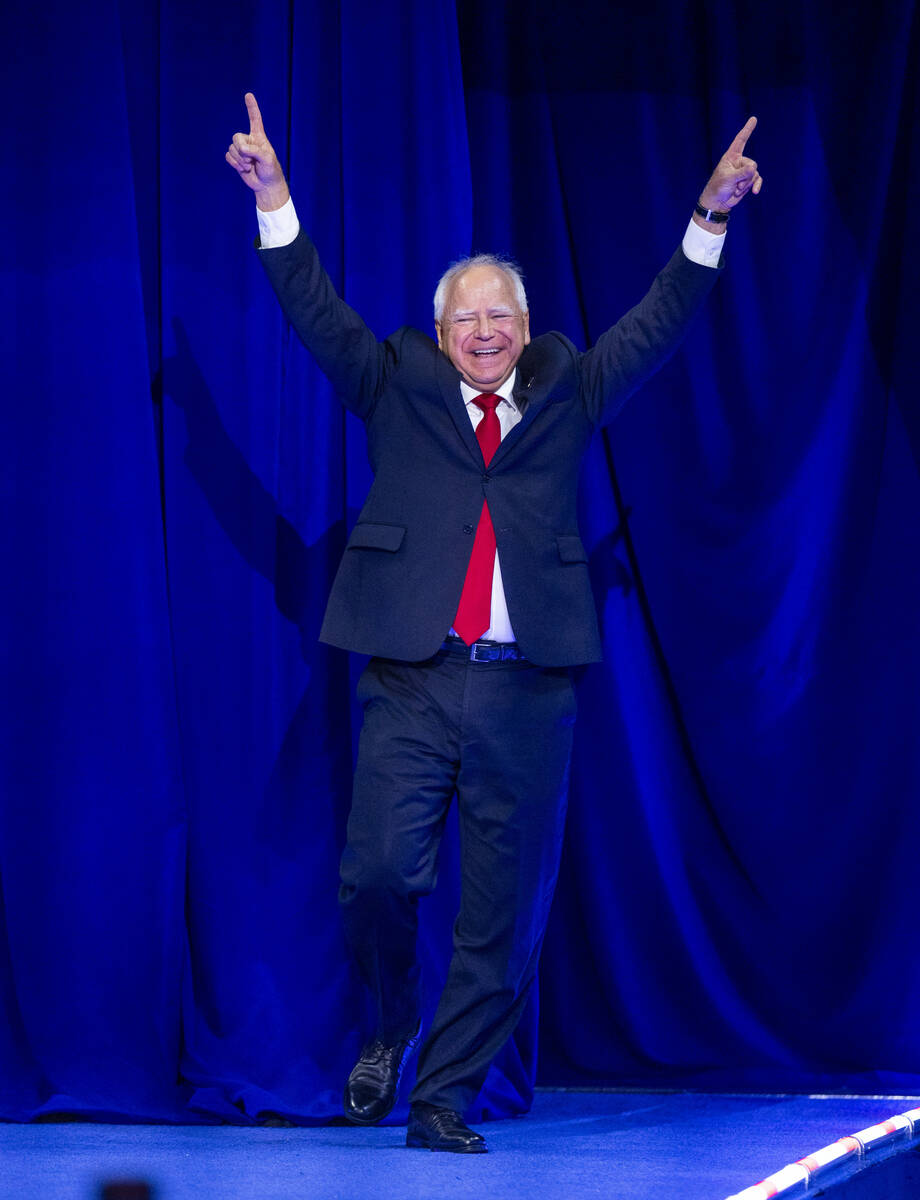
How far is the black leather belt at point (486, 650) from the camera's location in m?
2.81

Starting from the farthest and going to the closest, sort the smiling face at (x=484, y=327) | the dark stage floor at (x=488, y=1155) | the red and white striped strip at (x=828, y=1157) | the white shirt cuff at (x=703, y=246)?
the smiling face at (x=484, y=327) < the white shirt cuff at (x=703, y=246) < the dark stage floor at (x=488, y=1155) < the red and white striped strip at (x=828, y=1157)

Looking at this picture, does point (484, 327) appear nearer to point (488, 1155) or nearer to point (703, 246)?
point (703, 246)

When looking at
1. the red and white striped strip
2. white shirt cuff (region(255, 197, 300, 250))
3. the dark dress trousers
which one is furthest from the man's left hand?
the red and white striped strip

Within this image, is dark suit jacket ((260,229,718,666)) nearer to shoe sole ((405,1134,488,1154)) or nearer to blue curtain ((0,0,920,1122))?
blue curtain ((0,0,920,1122))

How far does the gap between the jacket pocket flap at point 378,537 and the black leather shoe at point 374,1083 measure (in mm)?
924

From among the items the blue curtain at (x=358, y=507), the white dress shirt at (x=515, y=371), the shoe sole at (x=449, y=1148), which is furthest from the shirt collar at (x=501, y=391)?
the shoe sole at (x=449, y=1148)

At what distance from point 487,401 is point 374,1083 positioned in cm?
129

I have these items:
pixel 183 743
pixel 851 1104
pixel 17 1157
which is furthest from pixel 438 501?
pixel 851 1104

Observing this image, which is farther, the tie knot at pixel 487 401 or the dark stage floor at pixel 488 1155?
the tie knot at pixel 487 401

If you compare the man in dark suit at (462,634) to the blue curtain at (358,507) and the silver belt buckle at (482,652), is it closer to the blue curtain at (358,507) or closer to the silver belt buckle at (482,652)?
the silver belt buckle at (482,652)

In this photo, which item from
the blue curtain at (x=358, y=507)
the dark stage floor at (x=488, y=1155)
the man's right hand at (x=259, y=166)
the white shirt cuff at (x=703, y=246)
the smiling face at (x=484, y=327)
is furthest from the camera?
the blue curtain at (x=358, y=507)

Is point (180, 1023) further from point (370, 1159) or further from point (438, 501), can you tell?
point (438, 501)

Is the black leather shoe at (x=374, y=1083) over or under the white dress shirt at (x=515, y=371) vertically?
under

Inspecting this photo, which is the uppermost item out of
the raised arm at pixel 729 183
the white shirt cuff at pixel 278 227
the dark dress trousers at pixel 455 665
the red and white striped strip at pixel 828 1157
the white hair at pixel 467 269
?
the raised arm at pixel 729 183
